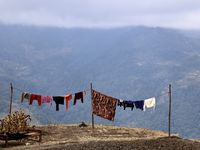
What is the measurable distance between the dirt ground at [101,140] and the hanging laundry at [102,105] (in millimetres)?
1249

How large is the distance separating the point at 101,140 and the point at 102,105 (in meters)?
10.3

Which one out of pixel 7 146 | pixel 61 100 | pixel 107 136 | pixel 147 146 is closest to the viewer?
pixel 147 146

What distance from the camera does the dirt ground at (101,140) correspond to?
2669 cm

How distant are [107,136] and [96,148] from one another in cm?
1195

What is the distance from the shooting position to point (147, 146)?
26359 millimetres

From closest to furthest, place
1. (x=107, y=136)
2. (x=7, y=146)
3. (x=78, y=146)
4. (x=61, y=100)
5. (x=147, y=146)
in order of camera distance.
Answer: (x=147, y=146) → (x=78, y=146) → (x=7, y=146) → (x=107, y=136) → (x=61, y=100)

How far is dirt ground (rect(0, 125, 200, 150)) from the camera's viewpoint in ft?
87.6

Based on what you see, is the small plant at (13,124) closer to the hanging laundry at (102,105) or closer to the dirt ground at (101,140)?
the dirt ground at (101,140)

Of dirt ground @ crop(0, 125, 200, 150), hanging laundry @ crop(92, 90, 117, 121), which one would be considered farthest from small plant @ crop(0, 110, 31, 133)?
hanging laundry @ crop(92, 90, 117, 121)

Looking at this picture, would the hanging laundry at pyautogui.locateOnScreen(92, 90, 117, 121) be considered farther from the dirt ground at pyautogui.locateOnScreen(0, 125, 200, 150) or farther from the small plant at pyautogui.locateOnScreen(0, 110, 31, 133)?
the small plant at pyautogui.locateOnScreen(0, 110, 31, 133)

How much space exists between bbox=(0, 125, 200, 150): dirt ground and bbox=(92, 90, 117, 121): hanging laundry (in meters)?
1.25

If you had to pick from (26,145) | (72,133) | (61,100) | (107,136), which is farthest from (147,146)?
(61,100)

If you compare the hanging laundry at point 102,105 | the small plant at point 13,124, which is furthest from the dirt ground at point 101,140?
the hanging laundry at point 102,105

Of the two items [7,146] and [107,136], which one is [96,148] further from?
[107,136]
